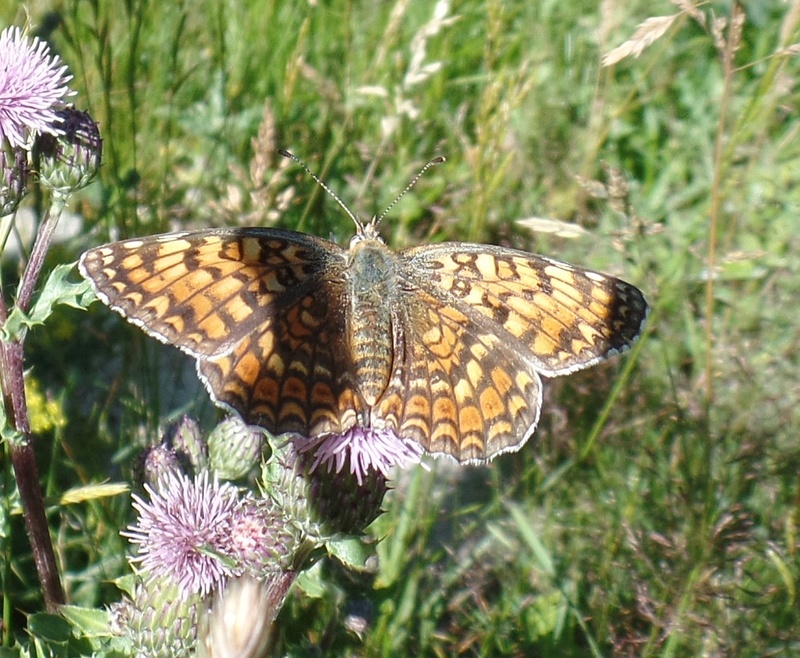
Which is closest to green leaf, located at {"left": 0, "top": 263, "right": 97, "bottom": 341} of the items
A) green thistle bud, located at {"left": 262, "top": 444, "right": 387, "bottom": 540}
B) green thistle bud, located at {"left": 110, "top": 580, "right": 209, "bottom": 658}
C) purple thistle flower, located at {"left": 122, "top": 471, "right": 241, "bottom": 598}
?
purple thistle flower, located at {"left": 122, "top": 471, "right": 241, "bottom": 598}

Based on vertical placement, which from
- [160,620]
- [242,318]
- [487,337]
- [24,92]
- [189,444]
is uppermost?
[24,92]

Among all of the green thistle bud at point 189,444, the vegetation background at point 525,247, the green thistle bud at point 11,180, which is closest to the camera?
the green thistle bud at point 11,180

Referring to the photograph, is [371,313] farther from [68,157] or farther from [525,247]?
[525,247]

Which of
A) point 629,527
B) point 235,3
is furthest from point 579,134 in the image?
point 629,527

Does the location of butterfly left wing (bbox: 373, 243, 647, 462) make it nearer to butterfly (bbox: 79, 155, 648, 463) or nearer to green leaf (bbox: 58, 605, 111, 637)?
butterfly (bbox: 79, 155, 648, 463)

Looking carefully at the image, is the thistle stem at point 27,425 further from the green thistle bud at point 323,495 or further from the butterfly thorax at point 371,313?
the butterfly thorax at point 371,313

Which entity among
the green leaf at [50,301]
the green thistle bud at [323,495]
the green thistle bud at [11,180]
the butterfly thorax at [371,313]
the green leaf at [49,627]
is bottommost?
the green leaf at [49,627]

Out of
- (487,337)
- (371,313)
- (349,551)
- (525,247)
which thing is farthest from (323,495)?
(525,247)

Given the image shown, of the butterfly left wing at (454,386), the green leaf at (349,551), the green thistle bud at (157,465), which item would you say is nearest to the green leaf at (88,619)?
the green thistle bud at (157,465)

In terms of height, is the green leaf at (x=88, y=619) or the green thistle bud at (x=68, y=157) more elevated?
the green thistle bud at (x=68, y=157)
